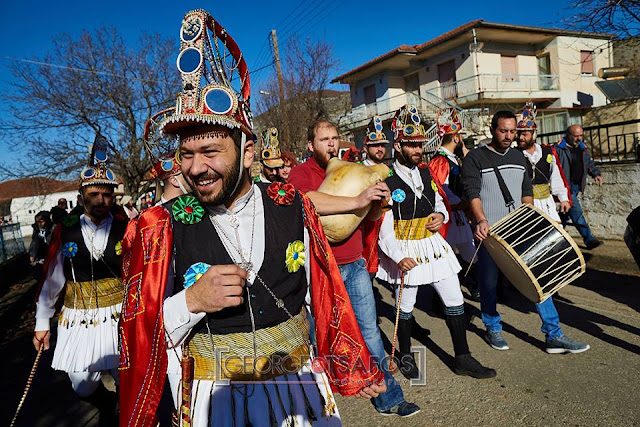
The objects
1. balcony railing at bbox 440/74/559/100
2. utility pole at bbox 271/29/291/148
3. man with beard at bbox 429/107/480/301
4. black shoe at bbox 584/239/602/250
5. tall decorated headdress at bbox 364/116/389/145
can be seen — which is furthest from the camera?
balcony railing at bbox 440/74/559/100

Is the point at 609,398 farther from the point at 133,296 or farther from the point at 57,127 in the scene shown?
the point at 57,127

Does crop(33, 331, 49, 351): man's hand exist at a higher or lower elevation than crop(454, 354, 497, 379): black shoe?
higher

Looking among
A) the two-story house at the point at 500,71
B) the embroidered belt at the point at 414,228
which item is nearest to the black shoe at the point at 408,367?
the embroidered belt at the point at 414,228

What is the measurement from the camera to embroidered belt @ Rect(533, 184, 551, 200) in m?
6.26

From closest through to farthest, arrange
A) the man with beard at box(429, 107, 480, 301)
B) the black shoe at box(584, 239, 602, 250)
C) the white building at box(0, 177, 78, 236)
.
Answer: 1. the man with beard at box(429, 107, 480, 301)
2. the black shoe at box(584, 239, 602, 250)
3. the white building at box(0, 177, 78, 236)

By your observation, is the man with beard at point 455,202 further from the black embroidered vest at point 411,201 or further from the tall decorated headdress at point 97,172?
the tall decorated headdress at point 97,172

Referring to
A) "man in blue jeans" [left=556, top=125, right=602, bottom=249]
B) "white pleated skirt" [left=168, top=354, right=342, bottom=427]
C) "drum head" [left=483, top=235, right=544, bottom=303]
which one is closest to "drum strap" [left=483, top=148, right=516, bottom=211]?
"drum head" [left=483, top=235, right=544, bottom=303]

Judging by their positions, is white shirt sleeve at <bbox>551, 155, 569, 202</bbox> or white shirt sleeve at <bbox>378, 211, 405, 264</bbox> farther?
white shirt sleeve at <bbox>551, 155, 569, 202</bbox>

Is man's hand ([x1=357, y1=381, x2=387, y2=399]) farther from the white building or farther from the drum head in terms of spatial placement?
the white building

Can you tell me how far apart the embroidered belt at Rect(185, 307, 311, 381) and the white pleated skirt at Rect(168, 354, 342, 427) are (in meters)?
0.03

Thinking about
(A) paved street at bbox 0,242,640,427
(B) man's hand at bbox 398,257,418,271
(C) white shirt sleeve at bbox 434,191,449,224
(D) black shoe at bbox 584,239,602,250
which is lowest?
(A) paved street at bbox 0,242,640,427

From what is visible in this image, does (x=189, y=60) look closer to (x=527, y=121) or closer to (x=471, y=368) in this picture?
(x=471, y=368)

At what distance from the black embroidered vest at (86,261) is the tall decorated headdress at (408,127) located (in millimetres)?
2813

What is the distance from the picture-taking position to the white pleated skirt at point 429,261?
13.6 ft
